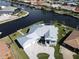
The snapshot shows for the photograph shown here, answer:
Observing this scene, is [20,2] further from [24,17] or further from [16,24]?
[16,24]

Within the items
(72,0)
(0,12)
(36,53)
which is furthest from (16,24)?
(72,0)

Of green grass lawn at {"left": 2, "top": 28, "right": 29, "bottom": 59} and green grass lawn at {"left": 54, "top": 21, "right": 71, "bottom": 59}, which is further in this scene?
green grass lawn at {"left": 54, "top": 21, "right": 71, "bottom": 59}

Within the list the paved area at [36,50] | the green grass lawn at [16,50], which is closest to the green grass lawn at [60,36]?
the paved area at [36,50]

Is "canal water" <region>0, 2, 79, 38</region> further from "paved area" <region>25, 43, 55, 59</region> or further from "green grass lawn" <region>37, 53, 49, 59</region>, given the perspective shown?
"green grass lawn" <region>37, 53, 49, 59</region>

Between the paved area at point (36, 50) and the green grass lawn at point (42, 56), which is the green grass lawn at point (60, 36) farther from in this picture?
the green grass lawn at point (42, 56)

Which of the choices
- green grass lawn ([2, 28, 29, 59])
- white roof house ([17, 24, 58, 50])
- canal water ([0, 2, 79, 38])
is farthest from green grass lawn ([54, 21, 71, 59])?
canal water ([0, 2, 79, 38])

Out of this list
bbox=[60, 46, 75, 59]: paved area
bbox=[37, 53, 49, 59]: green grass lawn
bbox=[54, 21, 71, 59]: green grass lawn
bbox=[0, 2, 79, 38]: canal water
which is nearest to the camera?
bbox=[37, 53, 49, 59]: green grass lawn
